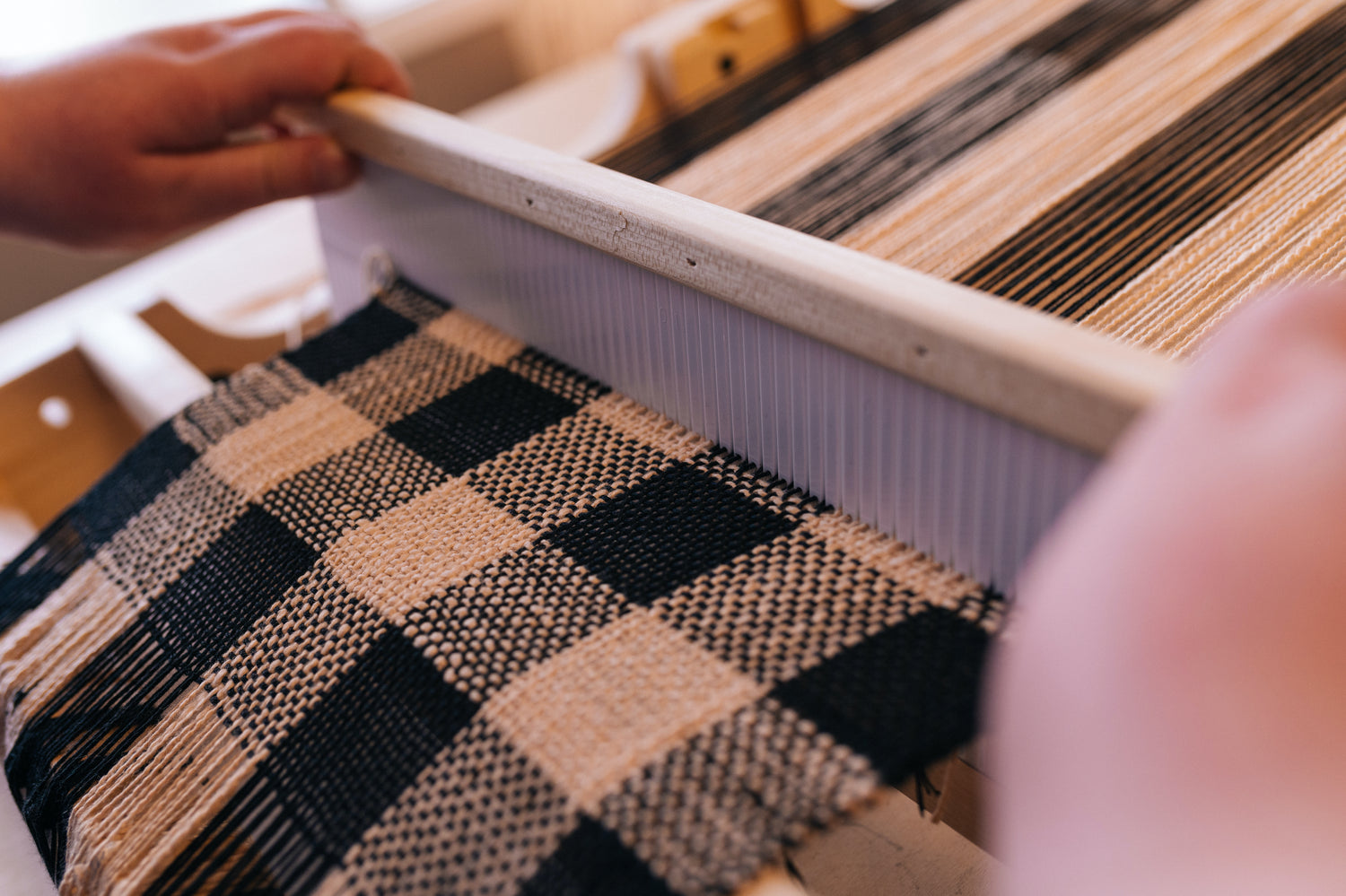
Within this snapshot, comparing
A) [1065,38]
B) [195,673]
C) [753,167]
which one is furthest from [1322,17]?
[195,673]

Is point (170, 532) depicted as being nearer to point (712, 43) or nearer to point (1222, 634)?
point (1222, 634)

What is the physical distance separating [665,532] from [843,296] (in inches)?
5.7

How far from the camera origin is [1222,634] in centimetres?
30

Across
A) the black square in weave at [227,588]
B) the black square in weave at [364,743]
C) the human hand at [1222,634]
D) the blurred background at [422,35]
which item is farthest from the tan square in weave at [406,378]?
the blurred background at [422,35]

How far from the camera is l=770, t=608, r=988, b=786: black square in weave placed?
0.38 m

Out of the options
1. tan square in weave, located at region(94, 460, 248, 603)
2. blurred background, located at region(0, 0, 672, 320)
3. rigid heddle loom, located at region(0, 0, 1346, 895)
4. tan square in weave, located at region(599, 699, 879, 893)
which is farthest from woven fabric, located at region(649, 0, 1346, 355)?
blurred background, located at region(0, 0, 672, 320)

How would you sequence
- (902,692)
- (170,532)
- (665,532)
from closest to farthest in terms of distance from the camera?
(902,692) → (665,532) → (170,532)

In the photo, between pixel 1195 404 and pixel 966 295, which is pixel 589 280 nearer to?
pixel 966 295

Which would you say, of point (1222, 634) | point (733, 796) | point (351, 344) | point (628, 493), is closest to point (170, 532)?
point (351, 344)

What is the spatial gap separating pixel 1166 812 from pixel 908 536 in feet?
0.58

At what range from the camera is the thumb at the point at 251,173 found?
0.76 metres

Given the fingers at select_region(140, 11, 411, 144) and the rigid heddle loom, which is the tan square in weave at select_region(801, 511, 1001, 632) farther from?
the fingers at select_region(140, 11, 411, 144)

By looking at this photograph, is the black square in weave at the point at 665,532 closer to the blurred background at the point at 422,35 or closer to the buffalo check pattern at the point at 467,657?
the buffalo check pattern at the point at 467,657

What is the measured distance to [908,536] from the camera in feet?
1.54
